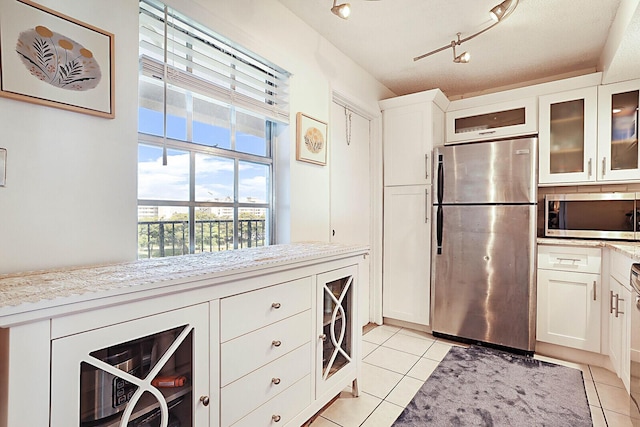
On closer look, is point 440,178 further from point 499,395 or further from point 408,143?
point 499,395

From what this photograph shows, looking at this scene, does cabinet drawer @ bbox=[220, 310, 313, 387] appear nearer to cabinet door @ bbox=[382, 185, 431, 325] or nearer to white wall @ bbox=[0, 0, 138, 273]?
white wall @ bbox=[0, 0, 138, 273]

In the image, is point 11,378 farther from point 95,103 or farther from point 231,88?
point 231,88

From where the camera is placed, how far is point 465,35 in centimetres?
229

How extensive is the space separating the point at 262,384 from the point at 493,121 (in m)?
2.86

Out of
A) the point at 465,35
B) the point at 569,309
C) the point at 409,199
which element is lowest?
the point at 569,309

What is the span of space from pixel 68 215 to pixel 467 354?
8.72 ft

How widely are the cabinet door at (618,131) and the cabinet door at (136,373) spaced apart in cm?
300

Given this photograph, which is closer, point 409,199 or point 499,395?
point 499,395

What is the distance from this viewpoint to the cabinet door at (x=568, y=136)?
252cm

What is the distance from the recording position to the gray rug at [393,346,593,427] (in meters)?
1.71

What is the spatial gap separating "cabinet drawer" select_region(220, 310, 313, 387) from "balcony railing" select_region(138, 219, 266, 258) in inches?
24.9

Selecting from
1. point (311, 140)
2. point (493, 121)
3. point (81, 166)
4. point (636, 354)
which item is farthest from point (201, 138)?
point (493, 121)

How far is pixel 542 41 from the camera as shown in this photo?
2377mm

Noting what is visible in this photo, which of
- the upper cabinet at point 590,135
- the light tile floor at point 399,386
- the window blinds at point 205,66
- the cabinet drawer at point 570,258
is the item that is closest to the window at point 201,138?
the window blinds at point 205,66
